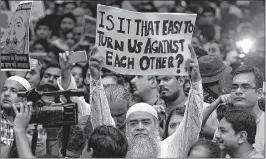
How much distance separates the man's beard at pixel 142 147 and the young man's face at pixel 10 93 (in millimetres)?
2051

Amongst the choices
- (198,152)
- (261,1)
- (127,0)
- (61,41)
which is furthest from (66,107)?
(261,1)

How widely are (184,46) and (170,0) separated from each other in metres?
9.73

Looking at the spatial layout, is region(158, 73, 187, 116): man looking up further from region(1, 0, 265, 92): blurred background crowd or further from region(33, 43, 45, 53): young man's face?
region(33, 43, 45, 53): young man's face

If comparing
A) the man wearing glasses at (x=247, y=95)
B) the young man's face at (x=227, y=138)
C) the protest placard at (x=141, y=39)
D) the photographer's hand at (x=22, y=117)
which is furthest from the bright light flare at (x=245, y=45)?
the photographer's hand at (x=22, y=117)

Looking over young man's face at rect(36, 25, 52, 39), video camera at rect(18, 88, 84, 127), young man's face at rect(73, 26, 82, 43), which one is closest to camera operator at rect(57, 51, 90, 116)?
video camera at rect(18, 88, 84, 127)

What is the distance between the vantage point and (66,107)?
634cm

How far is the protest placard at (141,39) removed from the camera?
301 inches

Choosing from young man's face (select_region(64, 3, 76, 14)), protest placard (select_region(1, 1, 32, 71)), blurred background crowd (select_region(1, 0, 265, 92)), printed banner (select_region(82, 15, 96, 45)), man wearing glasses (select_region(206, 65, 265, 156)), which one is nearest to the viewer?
man wearing glasses (select_region(206, 65, 265, 156))

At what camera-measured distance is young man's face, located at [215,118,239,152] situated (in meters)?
6.80

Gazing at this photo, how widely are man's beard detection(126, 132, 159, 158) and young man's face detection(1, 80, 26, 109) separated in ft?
6.73

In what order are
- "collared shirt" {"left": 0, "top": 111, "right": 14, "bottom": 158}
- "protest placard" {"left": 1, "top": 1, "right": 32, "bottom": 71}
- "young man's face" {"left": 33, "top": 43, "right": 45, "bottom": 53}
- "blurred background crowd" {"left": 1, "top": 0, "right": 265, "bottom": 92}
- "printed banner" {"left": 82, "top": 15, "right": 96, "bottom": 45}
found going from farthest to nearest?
"young man's face" {"left": 33, "top": 43, "right": 45, "bottom": 53} < "blurred background crowd" {"left": 1, "top": 0, "right": 265, "bottom": 92} < "printed banner" {"left": 82, "top": 15, "right": 96, "bottom": 45} < "protest placard" {"left": 1, "top": 1, "right": 32, "bottom": 71} < "collared shirt" {"left": 0, "top": 111, "right": 14, "bottom": 158}

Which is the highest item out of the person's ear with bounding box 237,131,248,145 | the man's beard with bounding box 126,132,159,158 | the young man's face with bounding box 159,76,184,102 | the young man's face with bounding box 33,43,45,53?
the person's ear with bounding box 237,131,248,145

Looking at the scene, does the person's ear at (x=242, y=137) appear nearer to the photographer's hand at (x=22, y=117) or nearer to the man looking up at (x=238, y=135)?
the man looking up at (x=238, y=135)

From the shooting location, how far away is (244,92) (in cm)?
755
